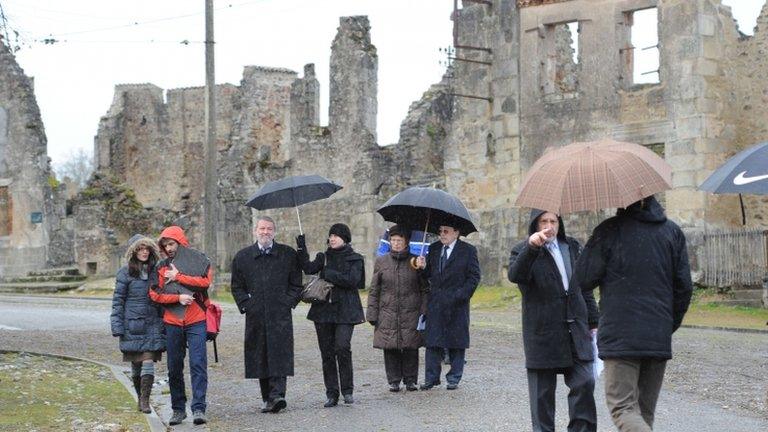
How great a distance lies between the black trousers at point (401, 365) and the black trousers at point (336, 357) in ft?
2.23

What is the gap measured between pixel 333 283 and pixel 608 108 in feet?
59.3

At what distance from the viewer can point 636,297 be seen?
375 inches

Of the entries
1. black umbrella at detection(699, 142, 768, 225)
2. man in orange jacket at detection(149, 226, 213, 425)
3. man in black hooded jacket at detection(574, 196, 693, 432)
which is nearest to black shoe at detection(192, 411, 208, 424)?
man in orange jacket at detection(149, 226, 213, 425)

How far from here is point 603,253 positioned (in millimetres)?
9680

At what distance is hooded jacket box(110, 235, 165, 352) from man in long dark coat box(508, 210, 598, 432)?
471cm

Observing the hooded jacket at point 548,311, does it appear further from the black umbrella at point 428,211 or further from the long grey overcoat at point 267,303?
the black umbrella at point 428,211

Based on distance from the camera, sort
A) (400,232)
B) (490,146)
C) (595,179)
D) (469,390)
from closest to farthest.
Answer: (595,179) → (469,390) → (400,232) → (490,146)

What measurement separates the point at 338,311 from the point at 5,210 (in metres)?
36.8

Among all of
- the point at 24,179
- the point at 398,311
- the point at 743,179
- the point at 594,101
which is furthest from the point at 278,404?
the point at 24,179

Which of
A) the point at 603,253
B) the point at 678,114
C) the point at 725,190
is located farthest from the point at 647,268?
the point at 678,114

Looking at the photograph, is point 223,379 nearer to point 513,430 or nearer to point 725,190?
point 513,430

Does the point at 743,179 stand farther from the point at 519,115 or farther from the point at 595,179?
the point at 519,115

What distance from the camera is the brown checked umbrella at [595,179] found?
936cm

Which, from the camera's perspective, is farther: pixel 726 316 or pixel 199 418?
pixel 726 316
